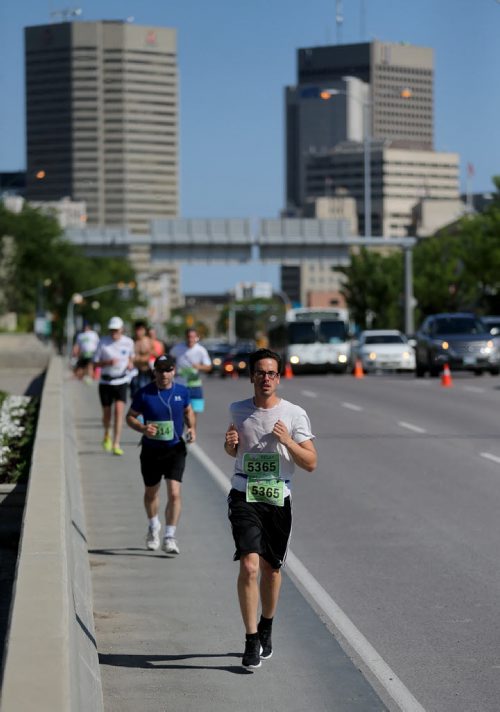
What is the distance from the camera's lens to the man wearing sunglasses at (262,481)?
26.9ft

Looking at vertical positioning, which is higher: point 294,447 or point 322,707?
point 294,447

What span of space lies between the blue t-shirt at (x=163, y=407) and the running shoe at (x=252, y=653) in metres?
4.35

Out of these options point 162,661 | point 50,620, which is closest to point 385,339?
point 162,661

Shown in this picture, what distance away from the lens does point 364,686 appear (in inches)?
309

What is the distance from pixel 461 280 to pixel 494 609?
9792cm

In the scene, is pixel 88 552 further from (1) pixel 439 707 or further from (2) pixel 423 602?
(1) pixel 439 707

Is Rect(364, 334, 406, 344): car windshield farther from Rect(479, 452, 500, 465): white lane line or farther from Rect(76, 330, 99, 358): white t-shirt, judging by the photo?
Rect(479, 452, 500, 465): white lane line

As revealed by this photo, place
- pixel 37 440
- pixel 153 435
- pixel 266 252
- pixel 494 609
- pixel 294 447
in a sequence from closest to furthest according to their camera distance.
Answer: pixel 294 447 → pixel 494 609 → pixel 153 435 → pixel 37 440 → pixel 266 252

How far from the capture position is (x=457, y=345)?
4459cm

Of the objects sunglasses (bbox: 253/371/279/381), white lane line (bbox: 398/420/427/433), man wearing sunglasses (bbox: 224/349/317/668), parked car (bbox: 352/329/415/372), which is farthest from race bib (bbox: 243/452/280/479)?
parked car (bbox: 352/329/415/372)

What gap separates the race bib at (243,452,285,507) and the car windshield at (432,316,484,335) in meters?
38.2

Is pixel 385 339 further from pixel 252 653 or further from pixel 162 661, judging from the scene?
pixel 252 653

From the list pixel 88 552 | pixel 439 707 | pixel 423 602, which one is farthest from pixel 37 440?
pixel 439 707

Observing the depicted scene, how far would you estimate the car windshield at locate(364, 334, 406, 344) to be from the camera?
188 ft
